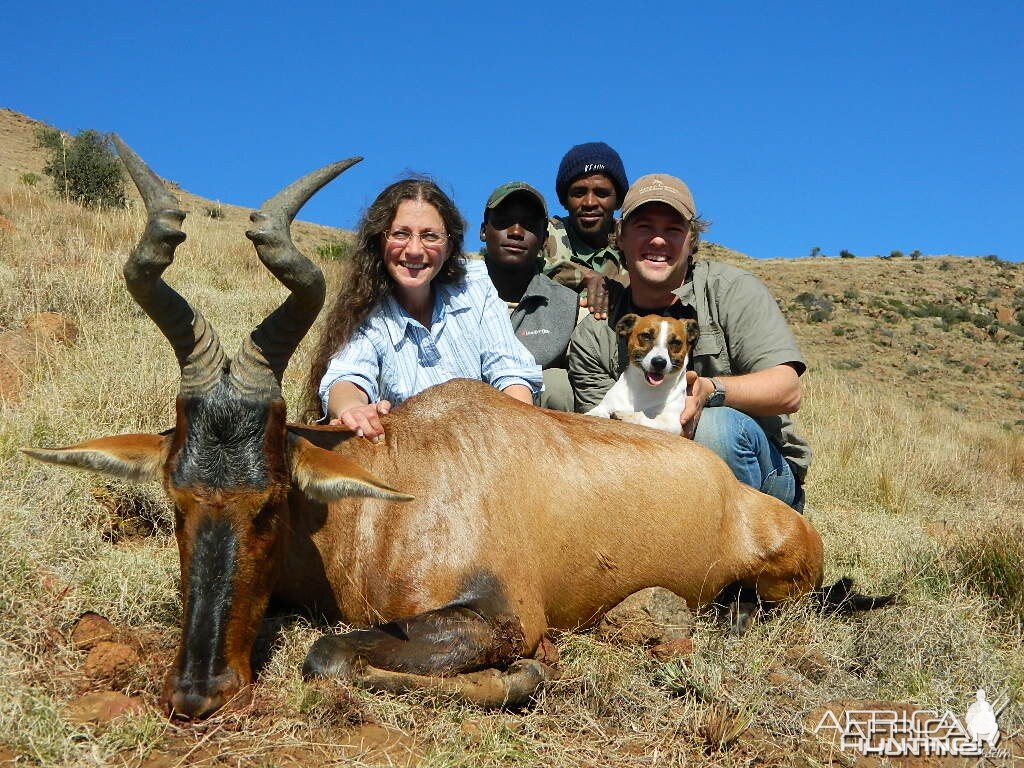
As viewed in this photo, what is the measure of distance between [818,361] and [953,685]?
22.3 m

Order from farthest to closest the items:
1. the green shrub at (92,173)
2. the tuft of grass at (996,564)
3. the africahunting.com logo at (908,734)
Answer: the green shrub at (92,173) < the tuft of grass at (996,564) < the africahunting.com logo at (908,734)

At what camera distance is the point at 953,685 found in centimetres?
426

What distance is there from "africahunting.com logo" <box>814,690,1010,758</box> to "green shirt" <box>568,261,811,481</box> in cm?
267

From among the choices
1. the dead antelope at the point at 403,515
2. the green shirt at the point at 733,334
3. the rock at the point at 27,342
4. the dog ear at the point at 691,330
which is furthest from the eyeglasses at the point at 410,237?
the rock at the point at 27,342

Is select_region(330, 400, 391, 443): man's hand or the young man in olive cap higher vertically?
the young man in olive cap

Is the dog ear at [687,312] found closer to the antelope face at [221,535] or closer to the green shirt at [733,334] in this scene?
the green shirt at [733,334]

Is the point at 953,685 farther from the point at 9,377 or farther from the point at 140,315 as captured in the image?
the point at 140,315

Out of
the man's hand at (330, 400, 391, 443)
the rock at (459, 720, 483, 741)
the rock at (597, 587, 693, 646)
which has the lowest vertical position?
the rock at (459, 720, 483, 741)

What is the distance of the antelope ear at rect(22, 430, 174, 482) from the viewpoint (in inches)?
142

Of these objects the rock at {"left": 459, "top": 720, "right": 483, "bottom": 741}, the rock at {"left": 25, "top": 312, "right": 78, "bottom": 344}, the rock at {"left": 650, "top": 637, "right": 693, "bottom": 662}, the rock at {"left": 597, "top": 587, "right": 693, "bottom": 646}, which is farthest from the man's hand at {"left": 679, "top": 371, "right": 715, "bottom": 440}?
the rock at {"left": 25, "top": 312, "right": 78, "bottom": 344}

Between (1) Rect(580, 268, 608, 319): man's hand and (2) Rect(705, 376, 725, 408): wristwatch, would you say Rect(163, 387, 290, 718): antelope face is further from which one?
(1) Rect(580, 268, 608, 319): man's hand

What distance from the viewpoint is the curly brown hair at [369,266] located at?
231 inches

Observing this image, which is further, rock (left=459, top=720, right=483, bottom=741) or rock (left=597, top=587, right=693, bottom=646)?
rock (left=597, top=587, right=693, bottom=646)

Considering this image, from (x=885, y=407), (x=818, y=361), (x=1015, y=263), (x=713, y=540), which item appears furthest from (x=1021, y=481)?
(x=1015, y=263)
